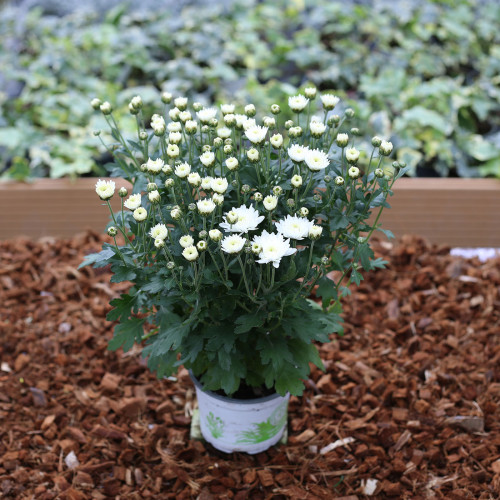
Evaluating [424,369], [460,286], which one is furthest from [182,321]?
[460,286]

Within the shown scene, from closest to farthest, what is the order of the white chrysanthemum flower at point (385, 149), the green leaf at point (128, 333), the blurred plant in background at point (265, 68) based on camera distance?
the white chrysanthemum flower at point (385, 149)
the green leaf at point (128, 333)
the blurred plant in background at point (265, 68)

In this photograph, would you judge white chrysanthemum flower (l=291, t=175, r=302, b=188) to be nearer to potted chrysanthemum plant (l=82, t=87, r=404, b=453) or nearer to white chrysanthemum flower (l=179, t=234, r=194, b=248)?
potted chrysanthemum plant (l=82, t=87, r=404, b=453)

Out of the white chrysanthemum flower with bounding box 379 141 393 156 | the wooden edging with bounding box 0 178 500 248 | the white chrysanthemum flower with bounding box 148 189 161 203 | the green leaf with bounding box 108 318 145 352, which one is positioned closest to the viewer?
the white chrysanthemum flower with bounding box 148 189 161 203

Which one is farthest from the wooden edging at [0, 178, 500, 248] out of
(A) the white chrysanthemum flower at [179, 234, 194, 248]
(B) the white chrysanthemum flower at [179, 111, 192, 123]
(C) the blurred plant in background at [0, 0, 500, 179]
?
(A) the white chrysanthemum flower at [179, 234, 194, 248]

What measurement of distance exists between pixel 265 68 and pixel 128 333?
2714mm

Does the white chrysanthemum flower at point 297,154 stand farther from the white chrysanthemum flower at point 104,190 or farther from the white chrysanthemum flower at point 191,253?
the white chrysanthemum flower at point 104,190

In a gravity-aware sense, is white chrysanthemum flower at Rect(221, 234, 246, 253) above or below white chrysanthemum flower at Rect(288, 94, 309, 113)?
below

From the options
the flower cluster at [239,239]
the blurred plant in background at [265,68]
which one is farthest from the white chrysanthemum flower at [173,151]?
the blurred plant in background at [265,68]

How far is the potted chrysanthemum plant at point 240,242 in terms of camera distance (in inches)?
60.6

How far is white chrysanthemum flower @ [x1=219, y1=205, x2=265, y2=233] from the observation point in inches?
58.6

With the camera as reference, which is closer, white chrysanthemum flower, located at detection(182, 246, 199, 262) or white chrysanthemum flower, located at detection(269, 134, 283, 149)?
white chrysanthemum flower, located at detection(182, 246, 199, 262)

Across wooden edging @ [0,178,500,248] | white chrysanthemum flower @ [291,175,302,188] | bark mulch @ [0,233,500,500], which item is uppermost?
white chrysanthemum flower @ [291,175,302,188]

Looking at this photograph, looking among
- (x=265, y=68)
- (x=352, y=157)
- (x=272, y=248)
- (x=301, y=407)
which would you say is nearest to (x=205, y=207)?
(x=272, y=248)

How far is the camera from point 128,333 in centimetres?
183
